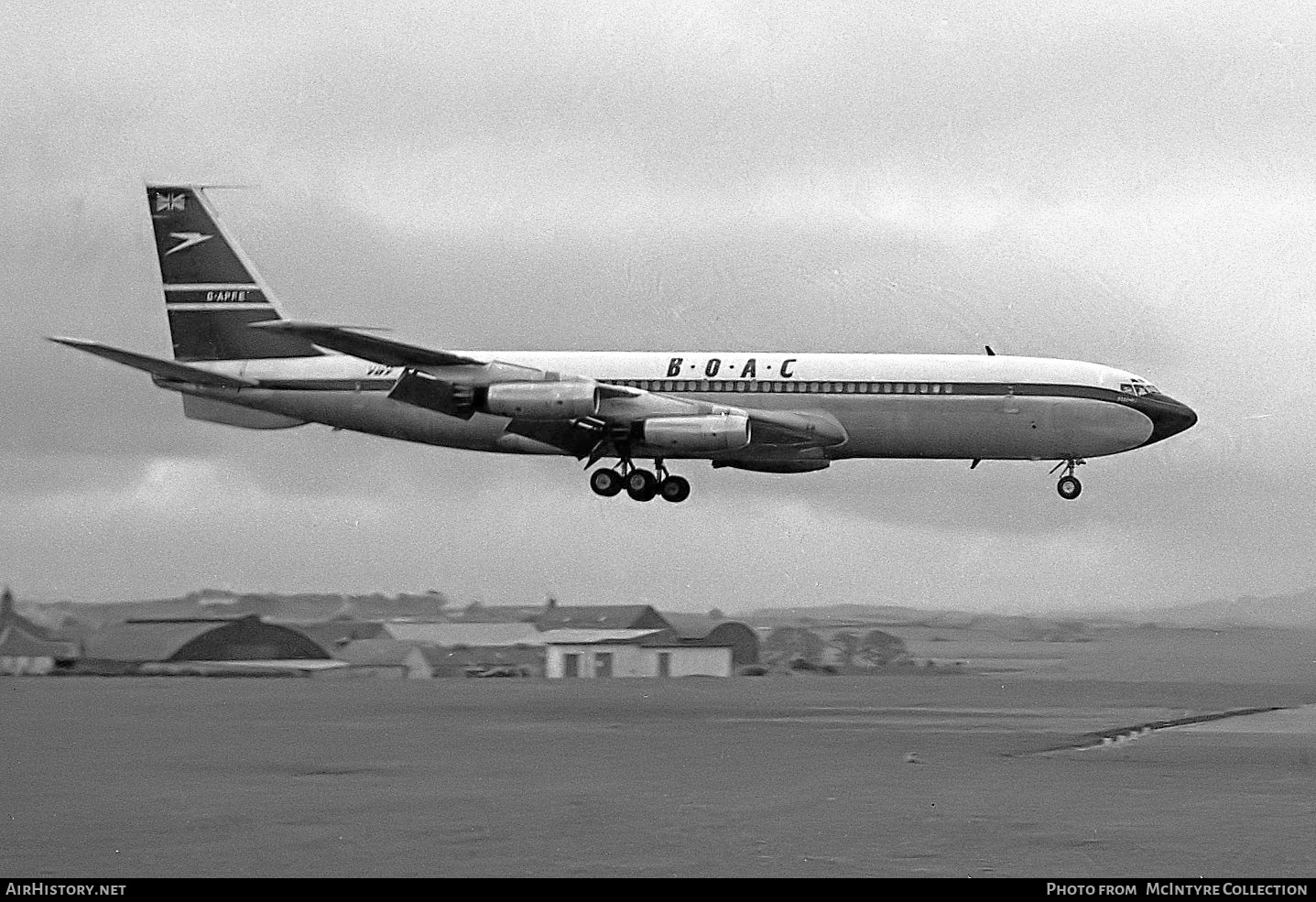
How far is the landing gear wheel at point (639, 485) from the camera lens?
7819cm

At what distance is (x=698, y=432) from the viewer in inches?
2958

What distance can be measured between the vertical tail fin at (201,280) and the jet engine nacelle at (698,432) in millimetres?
14855

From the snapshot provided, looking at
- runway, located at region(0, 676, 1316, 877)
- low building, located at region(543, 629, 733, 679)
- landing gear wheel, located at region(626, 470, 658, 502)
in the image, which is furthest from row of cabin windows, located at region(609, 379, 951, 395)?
runway, located at region(0, 676, 1316, 877)

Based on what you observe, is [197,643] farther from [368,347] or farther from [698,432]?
[698,432]

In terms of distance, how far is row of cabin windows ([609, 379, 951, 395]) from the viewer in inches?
3002

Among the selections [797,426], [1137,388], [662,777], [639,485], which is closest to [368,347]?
[639,485]

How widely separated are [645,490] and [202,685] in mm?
14837

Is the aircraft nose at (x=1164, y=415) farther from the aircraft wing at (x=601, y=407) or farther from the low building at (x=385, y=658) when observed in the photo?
the low building at (x=385, y=658)

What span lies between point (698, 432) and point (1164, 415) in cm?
1463

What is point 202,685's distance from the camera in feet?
249

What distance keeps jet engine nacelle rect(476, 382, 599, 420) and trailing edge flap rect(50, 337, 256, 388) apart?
28.6ft

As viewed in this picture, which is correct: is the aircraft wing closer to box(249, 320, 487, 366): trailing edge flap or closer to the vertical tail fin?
box(249, 320, 487, 366): trailing edge flap

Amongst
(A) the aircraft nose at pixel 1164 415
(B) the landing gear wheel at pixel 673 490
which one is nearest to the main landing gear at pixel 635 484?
(B) the landing gear wheel at pixel 673 490
